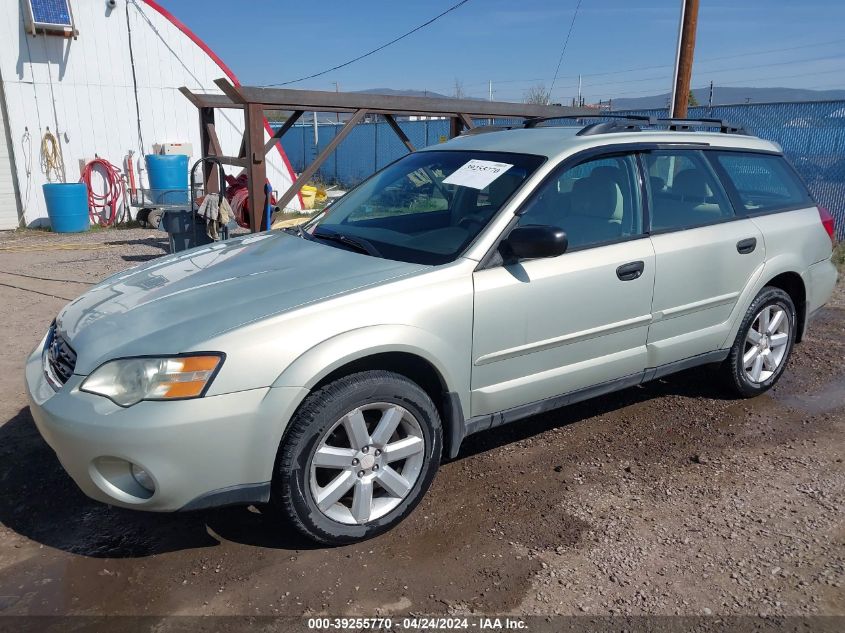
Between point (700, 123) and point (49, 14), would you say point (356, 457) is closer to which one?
point (700, 123)

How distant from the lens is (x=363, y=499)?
2998mm

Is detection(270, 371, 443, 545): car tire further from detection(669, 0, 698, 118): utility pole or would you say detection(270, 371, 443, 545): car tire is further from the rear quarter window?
detection(669, 0, 698, 118): utility pole

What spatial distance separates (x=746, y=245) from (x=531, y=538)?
2.38m

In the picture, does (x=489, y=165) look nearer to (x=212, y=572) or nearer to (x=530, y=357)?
(x=530, y=357)

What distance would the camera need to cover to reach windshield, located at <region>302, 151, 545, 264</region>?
3.42m

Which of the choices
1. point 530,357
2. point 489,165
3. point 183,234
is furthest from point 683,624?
point 183,234

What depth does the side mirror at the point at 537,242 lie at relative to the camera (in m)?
3.15

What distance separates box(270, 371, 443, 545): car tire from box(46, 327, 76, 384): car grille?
38.1 inches

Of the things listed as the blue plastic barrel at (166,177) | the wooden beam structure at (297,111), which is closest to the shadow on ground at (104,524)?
the wooden beam structure at (297,111)

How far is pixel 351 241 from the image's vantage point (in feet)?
11.8

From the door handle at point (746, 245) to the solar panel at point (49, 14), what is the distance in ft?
43.3

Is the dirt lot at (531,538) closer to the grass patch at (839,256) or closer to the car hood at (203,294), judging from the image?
the car hood at (203,294)

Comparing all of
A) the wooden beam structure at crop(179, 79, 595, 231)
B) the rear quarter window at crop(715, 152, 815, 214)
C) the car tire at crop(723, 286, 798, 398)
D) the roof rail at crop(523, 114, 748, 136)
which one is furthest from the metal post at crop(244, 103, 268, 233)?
the car tire at crop(723, 286, 798, 398)

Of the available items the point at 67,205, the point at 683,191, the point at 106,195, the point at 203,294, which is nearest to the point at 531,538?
the point at 203,294
